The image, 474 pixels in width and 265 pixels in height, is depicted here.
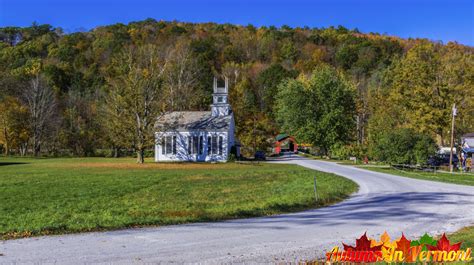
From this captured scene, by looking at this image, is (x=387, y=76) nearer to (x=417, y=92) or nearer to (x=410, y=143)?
(x=417, y=92)

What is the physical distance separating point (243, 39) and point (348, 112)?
6917cm

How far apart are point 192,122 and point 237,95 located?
1729 centimetres

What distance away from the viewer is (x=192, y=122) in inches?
1983

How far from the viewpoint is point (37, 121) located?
65.6 m

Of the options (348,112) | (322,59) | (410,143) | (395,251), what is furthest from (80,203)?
(322,59)

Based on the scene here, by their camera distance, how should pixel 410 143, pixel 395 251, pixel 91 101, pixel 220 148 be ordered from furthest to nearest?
pixel 91 101
pixel 220 148
pixel 410 143
pixel 395 251

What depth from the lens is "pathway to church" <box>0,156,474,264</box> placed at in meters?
7.98

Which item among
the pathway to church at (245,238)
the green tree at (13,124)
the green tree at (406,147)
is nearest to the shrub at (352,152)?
the green tree at (406,147)

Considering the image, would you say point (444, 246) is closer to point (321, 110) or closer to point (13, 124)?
point (321, 110)

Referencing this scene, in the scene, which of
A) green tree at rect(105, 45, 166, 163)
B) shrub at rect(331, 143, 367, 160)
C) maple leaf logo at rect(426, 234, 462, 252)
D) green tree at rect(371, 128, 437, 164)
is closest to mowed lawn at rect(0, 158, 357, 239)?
maple leaf logo at rect(426, 234, 462, 252)

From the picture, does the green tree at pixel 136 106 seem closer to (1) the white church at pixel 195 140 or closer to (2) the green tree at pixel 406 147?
(1) the white church at pixel 195 140

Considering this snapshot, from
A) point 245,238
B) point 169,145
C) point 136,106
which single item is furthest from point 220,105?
point 245,238

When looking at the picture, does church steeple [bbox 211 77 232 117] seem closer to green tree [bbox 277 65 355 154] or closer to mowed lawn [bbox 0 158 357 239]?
green tree [bbox 277 65 355 154]

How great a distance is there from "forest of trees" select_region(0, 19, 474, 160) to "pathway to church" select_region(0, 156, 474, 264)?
A: 27.7 metres
